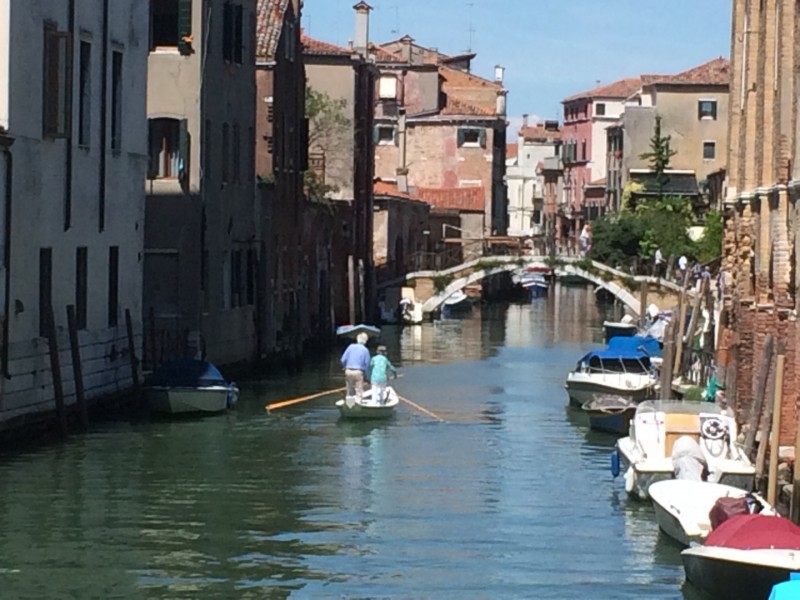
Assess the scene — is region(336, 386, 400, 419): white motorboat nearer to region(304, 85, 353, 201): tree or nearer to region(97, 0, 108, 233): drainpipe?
region(97, 0, 108, 233): drainpipe

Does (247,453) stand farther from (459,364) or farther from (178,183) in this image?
(459,364)

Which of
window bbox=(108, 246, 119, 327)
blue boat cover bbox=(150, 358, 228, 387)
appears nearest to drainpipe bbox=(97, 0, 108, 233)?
window bbox=(108, 246, 119, 327)

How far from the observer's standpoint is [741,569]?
1479 cm

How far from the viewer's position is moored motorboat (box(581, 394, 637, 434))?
28734 mm

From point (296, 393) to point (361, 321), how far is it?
1954 centimetres

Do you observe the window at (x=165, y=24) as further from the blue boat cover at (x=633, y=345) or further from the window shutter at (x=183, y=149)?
the blue boat cover at (x=633, y=345)

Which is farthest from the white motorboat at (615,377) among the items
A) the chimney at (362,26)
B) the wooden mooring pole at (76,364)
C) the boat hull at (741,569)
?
the chimney at (362,26)

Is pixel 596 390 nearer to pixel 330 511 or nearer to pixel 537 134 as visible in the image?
pixel 330 511

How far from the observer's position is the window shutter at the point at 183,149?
33750 mm

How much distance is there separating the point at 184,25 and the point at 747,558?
2124cm

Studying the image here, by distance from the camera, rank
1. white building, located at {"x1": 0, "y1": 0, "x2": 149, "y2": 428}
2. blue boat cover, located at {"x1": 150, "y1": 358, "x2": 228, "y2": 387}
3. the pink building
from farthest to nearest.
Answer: the pink building, blue boat cover, located at {"x1": 150, "y1": 358, "x2": 228, "y2": 387}, white building, located at {"x1": 0, "y1": 0, "x2": 149, "y2": 428}

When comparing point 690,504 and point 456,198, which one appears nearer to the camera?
point 690,504

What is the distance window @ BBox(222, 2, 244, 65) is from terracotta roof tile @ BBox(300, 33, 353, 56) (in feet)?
51.1

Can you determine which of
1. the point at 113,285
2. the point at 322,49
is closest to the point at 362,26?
the point at 322,49
